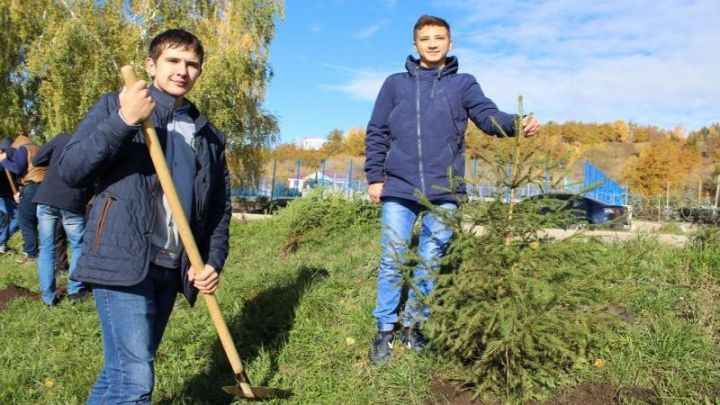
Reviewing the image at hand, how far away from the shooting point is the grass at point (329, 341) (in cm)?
309

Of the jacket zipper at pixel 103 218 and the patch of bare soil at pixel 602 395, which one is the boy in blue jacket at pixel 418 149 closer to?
the patch of bare soil at pixel 602 395

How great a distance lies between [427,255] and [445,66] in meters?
1.13

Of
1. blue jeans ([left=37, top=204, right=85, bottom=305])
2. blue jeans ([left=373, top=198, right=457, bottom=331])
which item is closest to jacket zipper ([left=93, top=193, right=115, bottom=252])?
blue jeans ([left=373, top=198, right=457, bottom=331])

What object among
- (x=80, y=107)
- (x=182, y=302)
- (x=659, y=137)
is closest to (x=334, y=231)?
(x=182, y=302)

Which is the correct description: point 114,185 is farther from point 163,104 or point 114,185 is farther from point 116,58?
point 116,58

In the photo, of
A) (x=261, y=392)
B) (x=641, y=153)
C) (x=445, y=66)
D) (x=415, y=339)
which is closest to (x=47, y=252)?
(x=261, y=392)

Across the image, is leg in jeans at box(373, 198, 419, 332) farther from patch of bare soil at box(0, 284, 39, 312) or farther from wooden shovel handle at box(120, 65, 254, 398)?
patch of bare soil at box(0, 284, 39, 312)

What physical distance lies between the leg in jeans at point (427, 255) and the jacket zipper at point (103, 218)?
4.90 ft

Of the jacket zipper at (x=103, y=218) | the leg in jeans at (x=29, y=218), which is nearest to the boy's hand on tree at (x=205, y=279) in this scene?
the jacket zipper at (x=103, y=218)

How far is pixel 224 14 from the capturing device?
20.9 meters

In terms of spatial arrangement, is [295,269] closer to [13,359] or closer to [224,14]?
[13,359]

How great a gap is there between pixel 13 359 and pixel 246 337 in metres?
1.62

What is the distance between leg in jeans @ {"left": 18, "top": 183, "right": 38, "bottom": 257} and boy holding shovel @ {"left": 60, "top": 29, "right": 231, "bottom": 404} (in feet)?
15.2

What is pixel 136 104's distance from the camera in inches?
88.7
